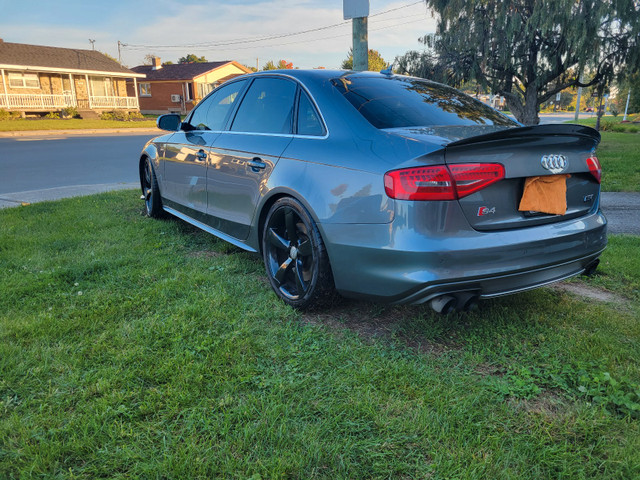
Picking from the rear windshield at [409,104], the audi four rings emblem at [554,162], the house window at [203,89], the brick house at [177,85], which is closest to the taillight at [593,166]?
the audi four rings emblem at [554,162]

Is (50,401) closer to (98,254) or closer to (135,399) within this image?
(135,399)

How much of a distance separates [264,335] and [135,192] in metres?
5.47

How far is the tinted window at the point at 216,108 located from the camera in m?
4.34

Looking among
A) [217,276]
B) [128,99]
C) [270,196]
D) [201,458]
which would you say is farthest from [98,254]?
[128,99]

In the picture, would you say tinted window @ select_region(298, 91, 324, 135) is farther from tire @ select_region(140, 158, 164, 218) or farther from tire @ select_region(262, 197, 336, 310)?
tire @ select_region(140, 158, 164, 218)

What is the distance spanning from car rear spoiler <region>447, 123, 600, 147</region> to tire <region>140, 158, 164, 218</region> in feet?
13.2

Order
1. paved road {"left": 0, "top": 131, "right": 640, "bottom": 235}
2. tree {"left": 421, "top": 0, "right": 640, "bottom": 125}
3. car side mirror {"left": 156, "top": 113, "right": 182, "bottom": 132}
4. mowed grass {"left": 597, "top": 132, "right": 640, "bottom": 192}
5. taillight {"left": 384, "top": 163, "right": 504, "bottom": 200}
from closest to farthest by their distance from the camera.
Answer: taillight {"left": 384, "top": 163, "right": 504, "bottom": 200}, car side mirror {"left": 156, "top": 113, "right": 182, "bottom": 132}, paved road {"left": 0, "top": 131, "right": 640, "bottom": 235}, mowed grass {"left": 597, "top": 132, "right": 640, "bottom": 192}, tree {"left": 421, "top": 0, "right": 640, "bottom": 125}

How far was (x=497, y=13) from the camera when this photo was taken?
1482 centimetres

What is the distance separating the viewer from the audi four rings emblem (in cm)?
263

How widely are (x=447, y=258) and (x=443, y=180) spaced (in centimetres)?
38

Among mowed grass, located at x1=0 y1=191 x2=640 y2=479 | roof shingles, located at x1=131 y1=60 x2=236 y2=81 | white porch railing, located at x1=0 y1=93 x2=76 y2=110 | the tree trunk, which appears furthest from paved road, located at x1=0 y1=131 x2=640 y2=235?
roof shingles, located at x1=131 y1=60 x2=236 y2=81

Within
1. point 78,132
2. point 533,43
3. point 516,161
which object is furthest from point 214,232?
point 78,132

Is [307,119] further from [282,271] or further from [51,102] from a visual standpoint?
[51,102]

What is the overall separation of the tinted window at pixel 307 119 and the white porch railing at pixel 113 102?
3805cm
